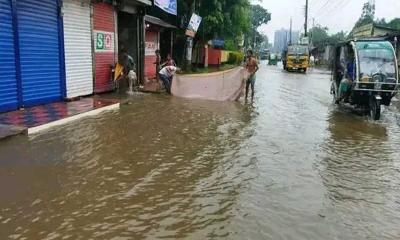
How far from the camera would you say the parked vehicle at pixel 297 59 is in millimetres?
41969

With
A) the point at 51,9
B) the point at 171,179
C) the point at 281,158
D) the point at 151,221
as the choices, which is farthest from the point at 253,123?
the point at 151,221

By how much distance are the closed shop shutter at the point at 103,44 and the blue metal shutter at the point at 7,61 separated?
446cm

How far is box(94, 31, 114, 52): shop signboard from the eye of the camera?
603 inches

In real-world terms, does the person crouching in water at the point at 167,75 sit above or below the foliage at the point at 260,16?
below

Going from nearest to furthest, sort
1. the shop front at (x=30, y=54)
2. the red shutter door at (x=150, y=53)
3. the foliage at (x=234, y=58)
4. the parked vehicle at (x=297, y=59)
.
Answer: the shop front at (x=30, y=54) → the red shutter door at (x=150, y=53) → the parked vehicle at (x=297, y=59) → the foliage at (x=234, y=58)

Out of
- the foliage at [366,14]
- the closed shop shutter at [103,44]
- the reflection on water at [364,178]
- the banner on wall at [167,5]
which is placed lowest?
the reflection on water at [364,178]

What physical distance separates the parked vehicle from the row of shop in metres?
26.1

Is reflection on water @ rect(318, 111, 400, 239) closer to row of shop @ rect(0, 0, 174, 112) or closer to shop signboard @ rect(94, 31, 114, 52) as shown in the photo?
row of shop @ rect(0, 0, 174, 112)

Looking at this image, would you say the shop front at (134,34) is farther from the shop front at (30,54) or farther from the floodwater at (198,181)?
the floodwater at (198,181)

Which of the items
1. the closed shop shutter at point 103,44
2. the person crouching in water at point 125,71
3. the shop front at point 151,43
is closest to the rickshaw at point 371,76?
the person crouching in water at point 125,71

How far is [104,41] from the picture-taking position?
1591 centimetres

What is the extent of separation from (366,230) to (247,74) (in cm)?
1221

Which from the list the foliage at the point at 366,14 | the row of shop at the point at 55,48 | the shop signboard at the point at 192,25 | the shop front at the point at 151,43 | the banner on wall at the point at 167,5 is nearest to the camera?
the row of shop at the point at 55,48

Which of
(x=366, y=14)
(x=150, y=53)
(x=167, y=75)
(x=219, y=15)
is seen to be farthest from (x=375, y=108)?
(x=366, y=14)
